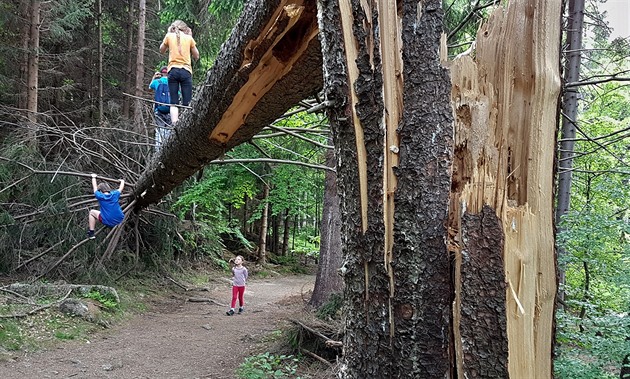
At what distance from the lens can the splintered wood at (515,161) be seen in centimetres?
126

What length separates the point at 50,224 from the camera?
8852 millimetres

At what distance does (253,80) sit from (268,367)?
12.4 ft

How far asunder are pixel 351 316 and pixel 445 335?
1.02 ft

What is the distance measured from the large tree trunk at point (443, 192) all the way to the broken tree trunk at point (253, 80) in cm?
82

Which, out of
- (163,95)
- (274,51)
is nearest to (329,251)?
(163,95)

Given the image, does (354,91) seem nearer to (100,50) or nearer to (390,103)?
(390,103)

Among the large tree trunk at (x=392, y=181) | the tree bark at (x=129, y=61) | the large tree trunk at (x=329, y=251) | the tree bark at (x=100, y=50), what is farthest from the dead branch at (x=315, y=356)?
the tree bark at (x=129, y=61)

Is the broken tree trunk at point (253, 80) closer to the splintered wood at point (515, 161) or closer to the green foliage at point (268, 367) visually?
the splintered wood at point (515, 161)

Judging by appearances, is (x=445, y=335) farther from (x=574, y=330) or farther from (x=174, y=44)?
(x=174, y=44)

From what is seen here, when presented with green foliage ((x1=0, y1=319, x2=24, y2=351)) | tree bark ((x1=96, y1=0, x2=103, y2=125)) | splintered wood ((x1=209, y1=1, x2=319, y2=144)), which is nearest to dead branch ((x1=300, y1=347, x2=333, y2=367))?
splintered wood ((x1=209, y1=1, x2=319, y2=144))

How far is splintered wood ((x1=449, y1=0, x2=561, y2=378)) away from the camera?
1256 millimetres

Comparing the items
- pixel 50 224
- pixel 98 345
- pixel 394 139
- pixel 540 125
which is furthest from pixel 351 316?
pixel 50 224

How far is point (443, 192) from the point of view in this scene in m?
1.34

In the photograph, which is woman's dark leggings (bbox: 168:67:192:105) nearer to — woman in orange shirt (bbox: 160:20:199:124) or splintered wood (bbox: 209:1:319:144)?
woman in orange shirt (bbox: 160:20:199:124)
